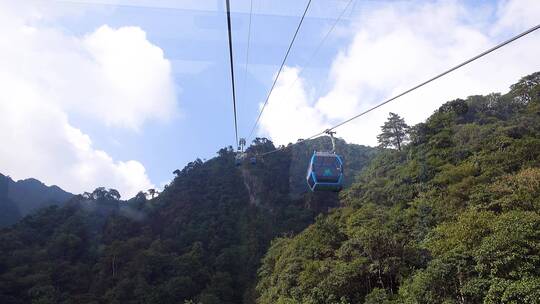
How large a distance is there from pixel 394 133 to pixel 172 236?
72.0ft

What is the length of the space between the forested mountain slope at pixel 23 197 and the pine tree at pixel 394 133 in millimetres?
36382

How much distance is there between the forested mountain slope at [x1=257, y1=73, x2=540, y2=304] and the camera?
37.7 ft

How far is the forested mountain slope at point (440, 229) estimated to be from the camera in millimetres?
11477

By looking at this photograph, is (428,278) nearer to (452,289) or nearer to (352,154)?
(452,289)

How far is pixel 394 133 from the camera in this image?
37531mm

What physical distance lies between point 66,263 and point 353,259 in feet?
80.7

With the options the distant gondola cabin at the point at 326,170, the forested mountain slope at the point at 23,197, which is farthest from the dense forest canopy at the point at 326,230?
the forested mountain slope at the point at 23,197

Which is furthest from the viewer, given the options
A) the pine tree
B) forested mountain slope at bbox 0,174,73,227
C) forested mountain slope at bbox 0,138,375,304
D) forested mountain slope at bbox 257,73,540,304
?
forested mountain slope at bbox 0,174,73,227

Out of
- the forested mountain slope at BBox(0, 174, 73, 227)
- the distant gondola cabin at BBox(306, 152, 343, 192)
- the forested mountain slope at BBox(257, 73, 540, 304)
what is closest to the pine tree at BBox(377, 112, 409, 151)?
the forested mountain slope at BBox(257, 73, 540, 304)

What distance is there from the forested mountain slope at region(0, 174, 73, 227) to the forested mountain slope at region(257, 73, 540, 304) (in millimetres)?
33557

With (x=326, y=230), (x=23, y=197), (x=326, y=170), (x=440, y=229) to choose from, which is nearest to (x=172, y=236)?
(x=326, y=230)

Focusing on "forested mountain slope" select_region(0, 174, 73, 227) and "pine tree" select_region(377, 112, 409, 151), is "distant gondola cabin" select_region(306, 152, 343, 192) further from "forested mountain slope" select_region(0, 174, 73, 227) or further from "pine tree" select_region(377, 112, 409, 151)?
"forested mountain slope" select_region(0, 174, 73, 227)

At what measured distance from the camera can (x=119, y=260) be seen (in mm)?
32906

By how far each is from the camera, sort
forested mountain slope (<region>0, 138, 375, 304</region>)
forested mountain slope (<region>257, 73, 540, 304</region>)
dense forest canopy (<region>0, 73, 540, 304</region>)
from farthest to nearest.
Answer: forested mountain slope (<region>0, 138, 375, 304</region>) < dense forest canopy (<region>0, 73, 540, 304</region>) < forested mountain slope (<region>257, 73, 540, 304</region>)
